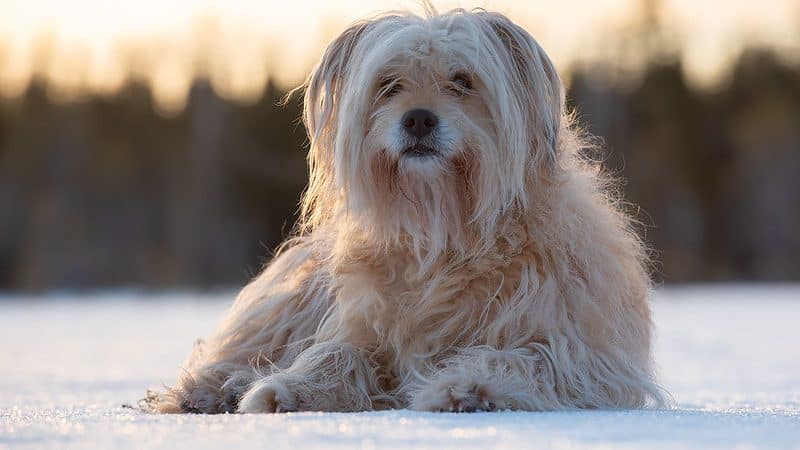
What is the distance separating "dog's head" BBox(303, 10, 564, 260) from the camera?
436cm

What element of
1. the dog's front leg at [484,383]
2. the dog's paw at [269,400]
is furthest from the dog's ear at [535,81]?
the dog's paw at [269,400]

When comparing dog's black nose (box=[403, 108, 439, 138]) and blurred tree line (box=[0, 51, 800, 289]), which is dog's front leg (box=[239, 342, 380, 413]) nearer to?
dog's black nose (box=[403, 108, 439, 138])

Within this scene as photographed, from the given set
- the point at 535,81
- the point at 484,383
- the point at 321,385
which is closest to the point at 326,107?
the point at 535,81

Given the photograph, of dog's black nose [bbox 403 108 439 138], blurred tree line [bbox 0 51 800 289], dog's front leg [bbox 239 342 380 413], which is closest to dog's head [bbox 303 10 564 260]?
dog's black nose [bbox 403 108 439 138]

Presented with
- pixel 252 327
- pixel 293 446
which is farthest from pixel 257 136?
pixel 293 446

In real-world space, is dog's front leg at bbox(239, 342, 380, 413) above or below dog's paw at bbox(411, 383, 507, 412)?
below

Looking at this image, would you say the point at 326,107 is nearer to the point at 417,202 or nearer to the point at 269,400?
the point at 417,202

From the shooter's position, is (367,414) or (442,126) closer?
(367,414)

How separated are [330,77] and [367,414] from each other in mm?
1748

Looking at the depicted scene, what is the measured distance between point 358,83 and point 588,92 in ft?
86.6

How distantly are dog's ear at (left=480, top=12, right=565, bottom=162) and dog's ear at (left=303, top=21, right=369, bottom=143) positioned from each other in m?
0.59

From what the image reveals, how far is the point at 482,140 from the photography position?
14.4 ft

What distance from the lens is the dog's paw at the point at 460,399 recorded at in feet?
12.7

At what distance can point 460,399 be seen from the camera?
12.7 ft
